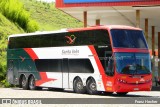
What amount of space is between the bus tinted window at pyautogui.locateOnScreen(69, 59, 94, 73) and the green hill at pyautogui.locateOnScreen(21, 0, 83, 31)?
81.3 meters

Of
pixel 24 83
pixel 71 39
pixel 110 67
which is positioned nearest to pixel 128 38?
pixel 110 67

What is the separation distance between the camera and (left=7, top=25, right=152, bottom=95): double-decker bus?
23.2 metres

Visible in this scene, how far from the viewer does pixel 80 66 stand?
2531cm

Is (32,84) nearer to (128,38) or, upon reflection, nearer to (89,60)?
(89,60)

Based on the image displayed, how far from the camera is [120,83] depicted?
23.0 m

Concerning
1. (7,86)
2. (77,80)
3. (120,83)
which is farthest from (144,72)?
(7,86)

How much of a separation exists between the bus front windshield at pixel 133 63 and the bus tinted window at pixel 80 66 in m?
1.86

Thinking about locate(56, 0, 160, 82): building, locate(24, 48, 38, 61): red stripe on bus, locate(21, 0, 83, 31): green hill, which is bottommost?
locate(24, 48, 38, 61): red stripe on bus

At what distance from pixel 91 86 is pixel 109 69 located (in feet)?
5.94

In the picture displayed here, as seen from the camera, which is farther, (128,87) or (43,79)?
(43,79)

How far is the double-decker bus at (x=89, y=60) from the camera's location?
2320 centimetres

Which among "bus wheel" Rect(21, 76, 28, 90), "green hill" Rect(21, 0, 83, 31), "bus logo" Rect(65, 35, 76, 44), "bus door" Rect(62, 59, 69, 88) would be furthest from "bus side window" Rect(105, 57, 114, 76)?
"green hill" Rect(21, 0, 83, 31)

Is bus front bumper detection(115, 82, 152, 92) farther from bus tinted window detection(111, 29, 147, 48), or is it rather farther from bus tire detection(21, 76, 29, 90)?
bus tire detection(21, 76, 29, 90)

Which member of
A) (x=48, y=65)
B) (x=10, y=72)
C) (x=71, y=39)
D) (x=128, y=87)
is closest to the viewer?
(x=128, y=87)
